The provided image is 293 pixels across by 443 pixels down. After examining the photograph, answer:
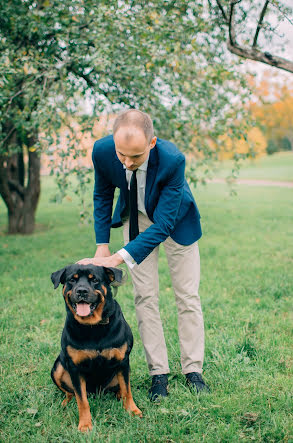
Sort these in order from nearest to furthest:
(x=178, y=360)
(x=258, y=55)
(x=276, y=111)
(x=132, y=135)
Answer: (x=132, y=135) → (x=178, y=360) → (x=258, y=55) → (x=276, y=111)

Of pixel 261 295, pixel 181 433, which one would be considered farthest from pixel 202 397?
pixel 261 295

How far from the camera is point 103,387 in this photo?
10.7ft

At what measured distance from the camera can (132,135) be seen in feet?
8.54

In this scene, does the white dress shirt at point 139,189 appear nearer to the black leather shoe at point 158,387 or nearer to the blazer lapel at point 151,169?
the blazer lapel at point 151,169

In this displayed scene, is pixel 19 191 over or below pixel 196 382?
over

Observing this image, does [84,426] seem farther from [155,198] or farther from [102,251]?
[155,198]

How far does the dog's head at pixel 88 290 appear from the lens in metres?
2.76

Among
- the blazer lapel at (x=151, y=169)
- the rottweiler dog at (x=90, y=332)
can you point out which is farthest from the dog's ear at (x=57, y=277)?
the blazer lapel at (x=151, y=169)

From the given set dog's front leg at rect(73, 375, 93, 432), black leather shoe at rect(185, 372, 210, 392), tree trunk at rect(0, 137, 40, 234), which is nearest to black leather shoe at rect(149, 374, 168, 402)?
black leather shoe at rect(185, 372, 210, 392)

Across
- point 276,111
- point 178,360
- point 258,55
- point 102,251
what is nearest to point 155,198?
point 102,251

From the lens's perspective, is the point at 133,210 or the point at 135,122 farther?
the point at 133,210

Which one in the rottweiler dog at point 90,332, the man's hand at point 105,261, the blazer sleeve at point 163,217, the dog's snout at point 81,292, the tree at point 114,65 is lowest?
the rottweiler dog at point 90,332

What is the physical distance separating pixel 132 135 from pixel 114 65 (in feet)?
13.5

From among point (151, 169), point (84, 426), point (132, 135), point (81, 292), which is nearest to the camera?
point (132, 135)
